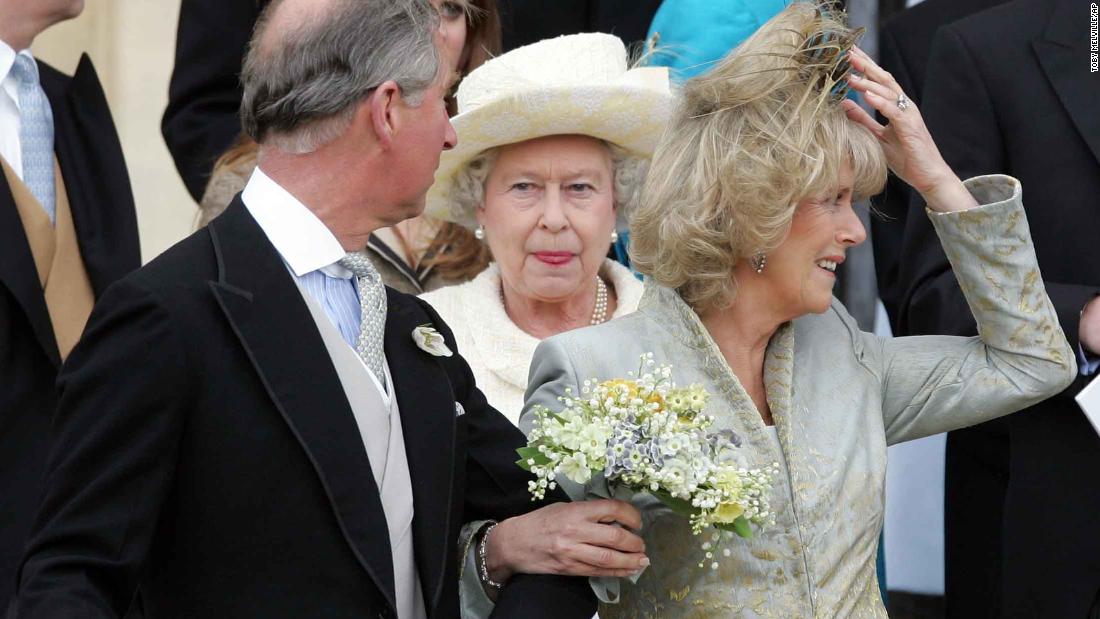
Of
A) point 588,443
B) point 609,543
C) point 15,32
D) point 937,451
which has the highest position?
point 15,32

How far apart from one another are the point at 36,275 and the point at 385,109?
1.41m

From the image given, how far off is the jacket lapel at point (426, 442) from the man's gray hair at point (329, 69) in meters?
0.38

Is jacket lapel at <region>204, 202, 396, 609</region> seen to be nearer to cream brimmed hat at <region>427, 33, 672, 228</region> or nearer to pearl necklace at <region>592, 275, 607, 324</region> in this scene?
cream brimmed hat at <region>427, 33, 672, 228</region>

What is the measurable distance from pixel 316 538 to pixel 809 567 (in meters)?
0.97

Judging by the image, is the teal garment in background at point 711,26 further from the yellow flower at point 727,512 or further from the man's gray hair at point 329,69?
the yellow flower at point 727,512

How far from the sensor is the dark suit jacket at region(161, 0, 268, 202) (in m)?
5.07

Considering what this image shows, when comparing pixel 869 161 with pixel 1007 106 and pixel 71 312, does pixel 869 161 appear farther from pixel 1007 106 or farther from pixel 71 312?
pixel 71 312

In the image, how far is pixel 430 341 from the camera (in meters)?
2.98

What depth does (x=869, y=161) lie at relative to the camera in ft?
10.8

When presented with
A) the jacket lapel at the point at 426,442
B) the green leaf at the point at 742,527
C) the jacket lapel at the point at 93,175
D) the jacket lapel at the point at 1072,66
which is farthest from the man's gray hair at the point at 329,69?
the jacket lapel at the point at 1072,66

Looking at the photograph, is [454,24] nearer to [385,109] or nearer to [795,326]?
[795,326]

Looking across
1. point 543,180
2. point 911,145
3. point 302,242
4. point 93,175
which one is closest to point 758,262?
point 911,145

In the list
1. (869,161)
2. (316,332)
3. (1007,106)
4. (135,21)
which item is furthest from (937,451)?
(135,21)

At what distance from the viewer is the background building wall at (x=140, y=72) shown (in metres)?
6.88
